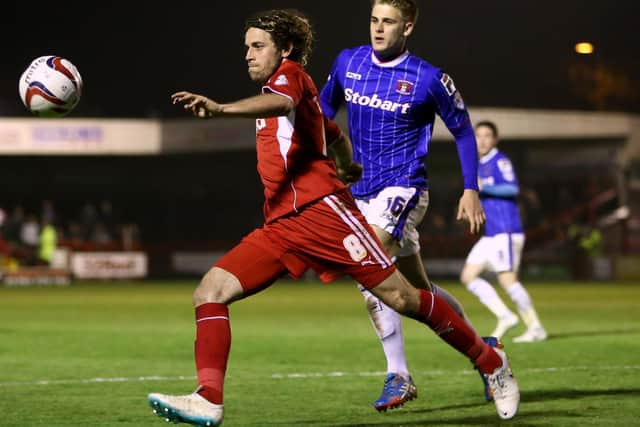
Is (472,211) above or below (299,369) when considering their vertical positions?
above

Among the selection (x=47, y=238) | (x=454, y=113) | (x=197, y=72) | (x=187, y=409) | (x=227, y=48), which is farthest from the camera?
(x=197, y=72)

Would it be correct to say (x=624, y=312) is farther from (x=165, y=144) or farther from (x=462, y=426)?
(x=165, y=144)

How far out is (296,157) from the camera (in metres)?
5.75

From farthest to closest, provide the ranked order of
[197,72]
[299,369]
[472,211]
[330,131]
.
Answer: [197,72] → [299,369] → [472,211] → [330,131]

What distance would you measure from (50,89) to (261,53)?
134cm

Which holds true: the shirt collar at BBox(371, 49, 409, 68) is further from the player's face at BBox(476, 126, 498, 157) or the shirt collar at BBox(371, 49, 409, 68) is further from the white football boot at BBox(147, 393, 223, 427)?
the player's face at BBox(476, 126, 498, 157)

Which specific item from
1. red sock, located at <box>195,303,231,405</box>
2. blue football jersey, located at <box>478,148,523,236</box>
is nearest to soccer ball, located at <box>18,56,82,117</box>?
red sock, located at <box>195,303,231,405</box>

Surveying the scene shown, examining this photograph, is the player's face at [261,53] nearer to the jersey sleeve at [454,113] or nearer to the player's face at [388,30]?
the player's face at [388,30]

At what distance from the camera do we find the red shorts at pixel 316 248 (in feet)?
18.8

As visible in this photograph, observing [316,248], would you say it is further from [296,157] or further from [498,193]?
[498,193]

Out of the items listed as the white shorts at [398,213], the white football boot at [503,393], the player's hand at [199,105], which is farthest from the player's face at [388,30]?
the player's hand at [199,105]

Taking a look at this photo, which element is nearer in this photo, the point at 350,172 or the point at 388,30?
the point at 350,172

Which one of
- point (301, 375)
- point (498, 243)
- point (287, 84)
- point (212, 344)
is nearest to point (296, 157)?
point (287, 84)

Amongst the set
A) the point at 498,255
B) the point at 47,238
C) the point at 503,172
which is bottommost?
the point at 47,238
